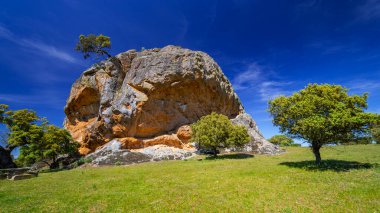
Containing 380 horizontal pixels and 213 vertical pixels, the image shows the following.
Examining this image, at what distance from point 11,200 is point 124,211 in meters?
10.2

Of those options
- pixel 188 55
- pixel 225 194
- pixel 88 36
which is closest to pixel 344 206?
pixel 225 194

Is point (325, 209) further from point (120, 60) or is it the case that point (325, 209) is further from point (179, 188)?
point (120, 60)

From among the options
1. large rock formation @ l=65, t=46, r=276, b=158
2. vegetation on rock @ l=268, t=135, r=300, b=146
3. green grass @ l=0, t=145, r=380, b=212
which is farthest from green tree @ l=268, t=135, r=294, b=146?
green grass @ l=0, t=145, r=380, b=212

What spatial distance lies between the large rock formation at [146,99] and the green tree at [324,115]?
25101 mm

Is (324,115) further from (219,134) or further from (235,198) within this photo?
(219,134)

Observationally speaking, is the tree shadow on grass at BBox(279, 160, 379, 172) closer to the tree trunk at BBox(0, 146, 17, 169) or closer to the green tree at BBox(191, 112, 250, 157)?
the green tree at BBox(191, 112, 250, 157)

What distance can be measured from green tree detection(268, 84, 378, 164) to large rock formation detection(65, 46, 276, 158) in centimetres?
2510

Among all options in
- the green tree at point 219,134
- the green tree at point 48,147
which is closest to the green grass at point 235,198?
the green tree at point 219,134

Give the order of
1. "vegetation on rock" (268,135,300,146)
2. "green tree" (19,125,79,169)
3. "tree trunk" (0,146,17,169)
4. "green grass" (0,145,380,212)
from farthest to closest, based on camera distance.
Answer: "vegetation on rock" (268,135,300,146), "tree trunk" (0,146,17,169), "green tree" (19,125,79,169), "green grass" (0,145,380,212)

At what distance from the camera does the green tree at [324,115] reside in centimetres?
1730

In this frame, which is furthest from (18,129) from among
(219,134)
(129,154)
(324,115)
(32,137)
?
(324,115)

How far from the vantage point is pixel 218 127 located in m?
38.4

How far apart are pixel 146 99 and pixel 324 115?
39.6 meters

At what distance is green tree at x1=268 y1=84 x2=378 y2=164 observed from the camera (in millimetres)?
17297
